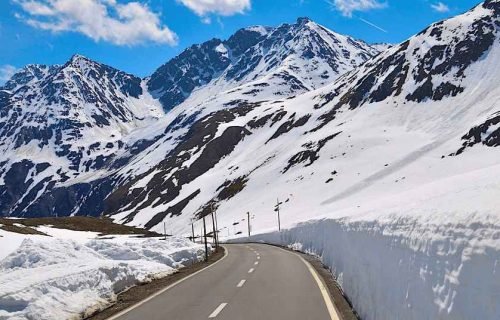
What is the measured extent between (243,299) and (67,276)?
16.7 feet

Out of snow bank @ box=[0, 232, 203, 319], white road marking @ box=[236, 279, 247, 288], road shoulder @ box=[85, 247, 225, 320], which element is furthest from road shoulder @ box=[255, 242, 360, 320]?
snow bank @ box=[0, 232, 203, 319]

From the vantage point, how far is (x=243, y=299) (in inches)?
612

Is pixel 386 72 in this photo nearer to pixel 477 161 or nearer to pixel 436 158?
pixel 436 158

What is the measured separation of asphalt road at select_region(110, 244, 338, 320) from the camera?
13031 mm

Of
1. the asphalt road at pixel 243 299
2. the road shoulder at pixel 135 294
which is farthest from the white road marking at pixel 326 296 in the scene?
the road shoulder at pixel 135 294

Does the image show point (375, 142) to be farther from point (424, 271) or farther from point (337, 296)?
point (424, 271)

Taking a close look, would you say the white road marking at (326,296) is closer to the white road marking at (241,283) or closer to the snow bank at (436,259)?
the snow bank at (436,259)

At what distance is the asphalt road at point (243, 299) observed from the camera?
1303 cm

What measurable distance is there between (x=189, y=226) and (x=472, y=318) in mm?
137513

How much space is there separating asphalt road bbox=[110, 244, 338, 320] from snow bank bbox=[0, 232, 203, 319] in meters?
1.48

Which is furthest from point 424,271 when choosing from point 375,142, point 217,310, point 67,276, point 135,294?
point 375,142

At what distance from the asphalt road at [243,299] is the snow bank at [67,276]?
58.1 inches

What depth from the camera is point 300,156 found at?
146 meters

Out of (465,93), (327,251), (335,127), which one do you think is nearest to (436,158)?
(465,93)
